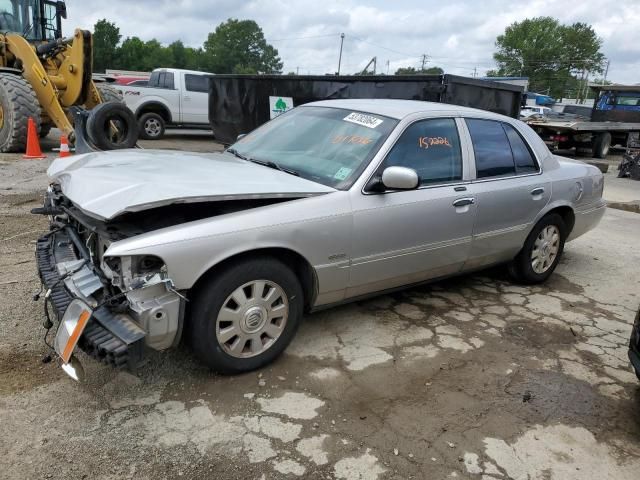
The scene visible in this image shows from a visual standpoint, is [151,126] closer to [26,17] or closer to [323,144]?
[26,17]

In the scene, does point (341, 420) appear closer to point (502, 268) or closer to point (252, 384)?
point (252, 384)

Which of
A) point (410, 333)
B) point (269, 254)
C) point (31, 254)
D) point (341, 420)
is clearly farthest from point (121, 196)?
point (31, 254)

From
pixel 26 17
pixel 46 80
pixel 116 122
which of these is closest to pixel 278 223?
pixel 116 122

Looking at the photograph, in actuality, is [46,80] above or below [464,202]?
above

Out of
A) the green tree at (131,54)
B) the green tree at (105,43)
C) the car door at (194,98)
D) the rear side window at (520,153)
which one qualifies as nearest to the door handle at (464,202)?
the rear side window at (520,153)

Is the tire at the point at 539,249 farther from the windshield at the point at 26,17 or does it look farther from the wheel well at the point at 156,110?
the wheel well at the point at 156,110

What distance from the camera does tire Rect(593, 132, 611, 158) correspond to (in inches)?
688

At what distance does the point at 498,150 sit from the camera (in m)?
4.38

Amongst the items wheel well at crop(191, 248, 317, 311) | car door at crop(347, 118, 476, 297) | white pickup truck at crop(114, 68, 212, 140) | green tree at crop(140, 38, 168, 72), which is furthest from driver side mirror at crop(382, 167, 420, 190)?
green tree at crop(140, 38, 168, 72)

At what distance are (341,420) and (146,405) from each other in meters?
1.05

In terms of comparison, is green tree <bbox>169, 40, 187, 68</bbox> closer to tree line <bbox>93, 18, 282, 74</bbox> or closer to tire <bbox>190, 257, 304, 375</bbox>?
tree line <bbox>93, 18, 282, 74</bbox>

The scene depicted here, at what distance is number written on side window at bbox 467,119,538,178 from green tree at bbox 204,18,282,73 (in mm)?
95755

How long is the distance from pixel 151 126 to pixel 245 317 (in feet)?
41.0

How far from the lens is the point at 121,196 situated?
2.77m
